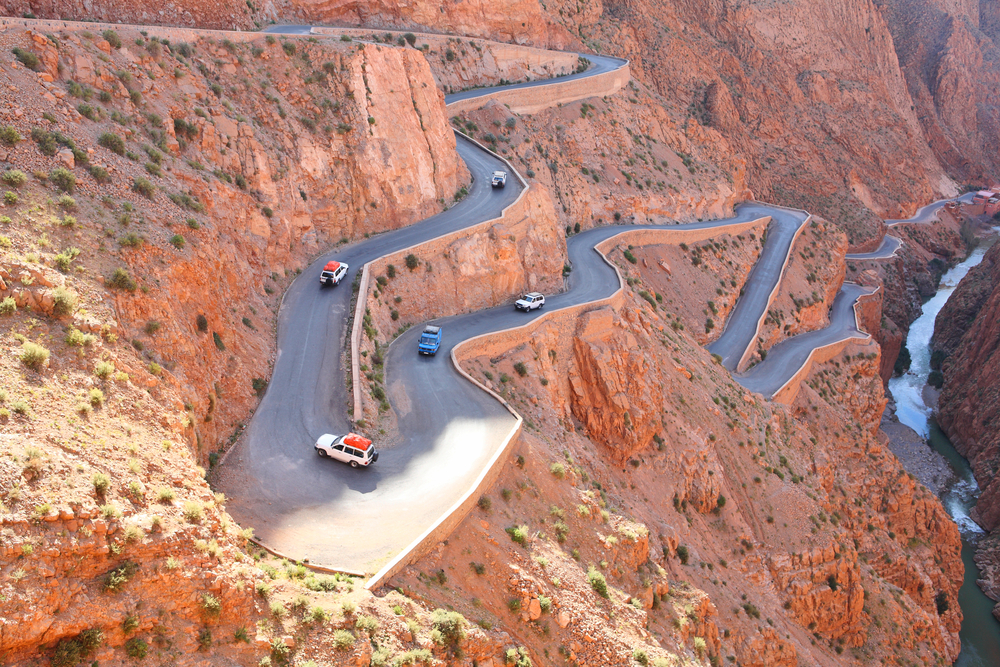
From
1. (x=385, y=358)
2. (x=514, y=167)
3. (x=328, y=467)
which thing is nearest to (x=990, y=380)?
(x=514, y=167)

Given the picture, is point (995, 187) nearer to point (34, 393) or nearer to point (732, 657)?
point (732, 657)

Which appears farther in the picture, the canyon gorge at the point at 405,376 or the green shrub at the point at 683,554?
the green shrub at the point at 683,554

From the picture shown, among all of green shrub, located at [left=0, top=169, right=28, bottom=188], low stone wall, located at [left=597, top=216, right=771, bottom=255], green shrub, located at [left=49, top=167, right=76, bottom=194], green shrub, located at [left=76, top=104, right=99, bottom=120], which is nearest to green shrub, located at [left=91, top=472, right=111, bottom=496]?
green shrub, located at [left=0, top=169, right=28, bottom=188]

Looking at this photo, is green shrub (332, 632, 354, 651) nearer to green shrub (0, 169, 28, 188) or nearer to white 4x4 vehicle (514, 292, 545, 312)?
green shrub (0, 169, 28, 188)

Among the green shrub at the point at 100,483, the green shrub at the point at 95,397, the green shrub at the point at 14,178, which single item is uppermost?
the green shrub at the point at 14,178

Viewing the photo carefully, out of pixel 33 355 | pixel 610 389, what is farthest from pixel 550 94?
pixel 33 355

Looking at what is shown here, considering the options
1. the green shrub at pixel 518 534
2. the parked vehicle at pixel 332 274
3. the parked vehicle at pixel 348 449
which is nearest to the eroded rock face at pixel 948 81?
the parked vehicle at pixel 332 274

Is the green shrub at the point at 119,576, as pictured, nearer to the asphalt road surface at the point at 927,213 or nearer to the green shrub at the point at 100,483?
the green shrub at the point at 100,483
